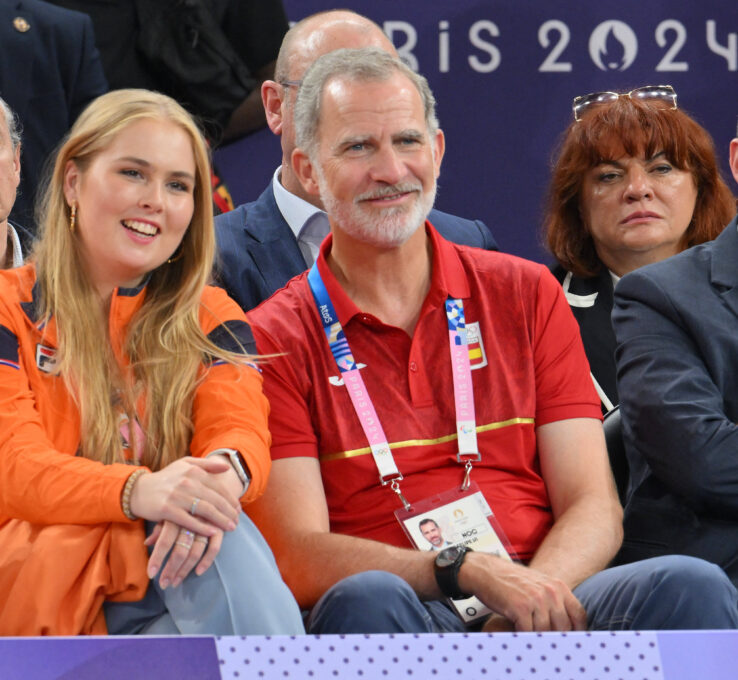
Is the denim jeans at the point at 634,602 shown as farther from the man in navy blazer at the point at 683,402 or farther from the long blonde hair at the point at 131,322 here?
the long blonde hair at the point at 131,322

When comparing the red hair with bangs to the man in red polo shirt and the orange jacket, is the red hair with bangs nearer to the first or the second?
the man in red polo shirt

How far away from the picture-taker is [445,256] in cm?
256

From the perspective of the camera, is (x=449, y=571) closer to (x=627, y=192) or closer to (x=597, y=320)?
(x=597, y=320)

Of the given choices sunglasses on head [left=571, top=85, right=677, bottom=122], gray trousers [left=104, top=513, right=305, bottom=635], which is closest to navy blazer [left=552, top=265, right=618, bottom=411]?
sunglasses on head [left=571, top=85, right=677, bottom=122]

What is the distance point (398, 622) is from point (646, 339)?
2.81 ft

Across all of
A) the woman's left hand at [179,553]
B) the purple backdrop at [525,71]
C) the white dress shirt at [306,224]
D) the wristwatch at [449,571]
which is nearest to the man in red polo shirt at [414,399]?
the wristwatch at [449,571]

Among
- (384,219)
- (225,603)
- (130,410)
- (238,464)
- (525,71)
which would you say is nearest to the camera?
(225,603)

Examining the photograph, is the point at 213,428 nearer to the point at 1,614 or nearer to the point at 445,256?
the point at 1,614

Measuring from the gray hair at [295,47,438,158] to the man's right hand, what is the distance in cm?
98

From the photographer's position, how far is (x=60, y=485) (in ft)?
6.67

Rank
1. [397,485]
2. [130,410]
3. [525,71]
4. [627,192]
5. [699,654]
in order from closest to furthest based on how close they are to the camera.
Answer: [699,654], [130,410], [397,485], [627,192], [525,71]

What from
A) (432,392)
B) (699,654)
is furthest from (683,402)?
(699,654)

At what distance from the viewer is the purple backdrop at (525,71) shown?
3.81 metres

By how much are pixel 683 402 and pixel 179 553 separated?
1004 millimetres
